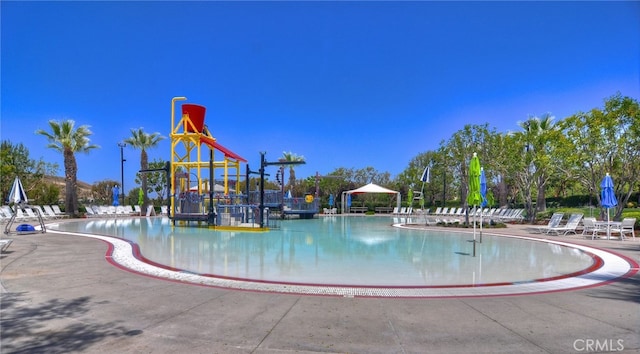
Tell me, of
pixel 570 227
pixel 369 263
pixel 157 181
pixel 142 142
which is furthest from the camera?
pixel 157 181

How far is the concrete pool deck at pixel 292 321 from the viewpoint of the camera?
3744 millimetres

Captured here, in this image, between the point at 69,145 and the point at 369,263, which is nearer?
the point at 369,263

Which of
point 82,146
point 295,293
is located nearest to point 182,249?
point 295,293

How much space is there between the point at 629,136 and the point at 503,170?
12738 mm

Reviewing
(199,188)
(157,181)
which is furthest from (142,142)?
(199,188)

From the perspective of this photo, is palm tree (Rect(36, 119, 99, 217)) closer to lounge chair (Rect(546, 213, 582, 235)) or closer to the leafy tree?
the leafy tree

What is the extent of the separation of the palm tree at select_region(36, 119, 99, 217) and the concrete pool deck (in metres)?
26.6

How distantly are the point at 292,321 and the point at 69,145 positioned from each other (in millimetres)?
30754

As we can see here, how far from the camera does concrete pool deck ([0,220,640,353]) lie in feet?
12.3

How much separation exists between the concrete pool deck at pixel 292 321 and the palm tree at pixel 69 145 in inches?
1049

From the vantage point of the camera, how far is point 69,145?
94.5 feet

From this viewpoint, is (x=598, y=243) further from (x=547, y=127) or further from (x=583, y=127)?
(x=547, y=127)

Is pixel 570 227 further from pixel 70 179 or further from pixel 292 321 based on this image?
pixel 70 179


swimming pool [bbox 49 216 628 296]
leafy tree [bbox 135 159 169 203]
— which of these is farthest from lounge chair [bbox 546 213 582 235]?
leafy tree [bbox 135 159 169 203]
